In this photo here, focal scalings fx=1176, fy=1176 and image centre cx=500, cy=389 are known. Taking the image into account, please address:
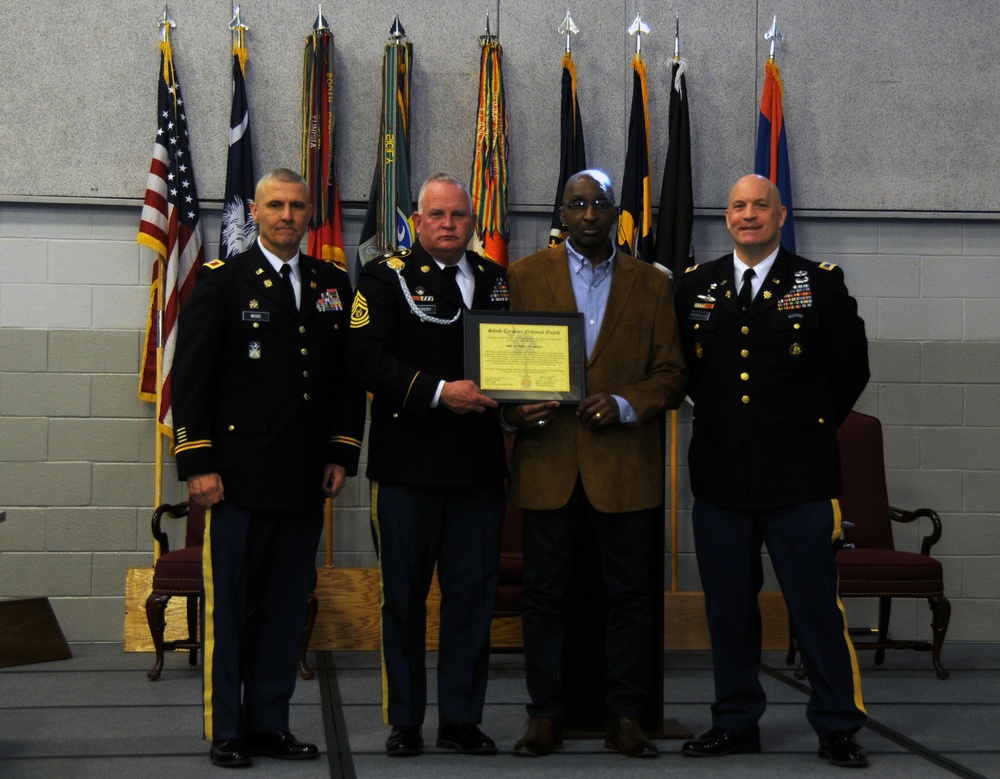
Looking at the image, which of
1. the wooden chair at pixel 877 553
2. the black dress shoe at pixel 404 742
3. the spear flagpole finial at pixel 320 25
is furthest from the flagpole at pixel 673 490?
the black dress shoe at pixel 404 742

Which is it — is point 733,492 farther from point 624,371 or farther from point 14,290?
point 14,290

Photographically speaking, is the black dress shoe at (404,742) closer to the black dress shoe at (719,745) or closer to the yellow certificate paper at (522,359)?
the black dress shoe at (719,745)

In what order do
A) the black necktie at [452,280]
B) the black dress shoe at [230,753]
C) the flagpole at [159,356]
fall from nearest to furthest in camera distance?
the black dress shoe at [230,753] → the black necktie at [452,280] → the flagpole at [159,356]

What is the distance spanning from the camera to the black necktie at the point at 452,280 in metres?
3.21

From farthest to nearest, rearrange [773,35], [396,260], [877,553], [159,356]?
[773,35] → [159,356] → [877,553] → [396,260]

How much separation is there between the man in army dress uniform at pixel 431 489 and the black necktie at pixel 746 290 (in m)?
0.74

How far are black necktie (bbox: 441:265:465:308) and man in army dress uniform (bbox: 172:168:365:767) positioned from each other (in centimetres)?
33

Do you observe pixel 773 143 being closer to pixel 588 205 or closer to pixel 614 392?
pixel 588 205

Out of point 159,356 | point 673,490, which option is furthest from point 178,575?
point 673,490

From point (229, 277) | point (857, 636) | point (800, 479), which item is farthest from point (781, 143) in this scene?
point (229, 277)

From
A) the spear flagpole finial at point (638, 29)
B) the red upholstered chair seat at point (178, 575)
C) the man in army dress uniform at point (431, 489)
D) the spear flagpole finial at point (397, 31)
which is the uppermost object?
the spear flagpole finial at point (638, 29)

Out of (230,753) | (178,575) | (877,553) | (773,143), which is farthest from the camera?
(773,143)

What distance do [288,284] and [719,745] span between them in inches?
66.7

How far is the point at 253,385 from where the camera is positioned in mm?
3078
